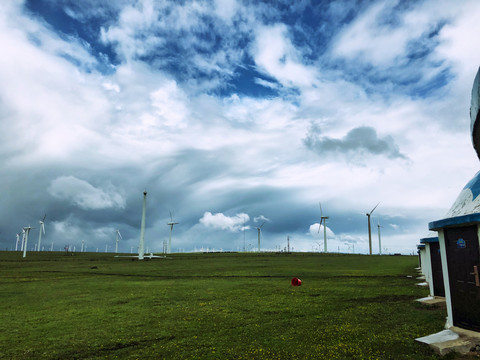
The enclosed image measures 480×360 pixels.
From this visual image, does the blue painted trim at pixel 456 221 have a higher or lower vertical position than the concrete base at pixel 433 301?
higher

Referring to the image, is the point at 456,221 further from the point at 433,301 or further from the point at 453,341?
the point at 433,301

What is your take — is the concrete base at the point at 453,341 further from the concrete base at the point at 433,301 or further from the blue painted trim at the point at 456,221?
the concrete base at the point at 433,301

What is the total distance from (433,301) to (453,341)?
397 inches

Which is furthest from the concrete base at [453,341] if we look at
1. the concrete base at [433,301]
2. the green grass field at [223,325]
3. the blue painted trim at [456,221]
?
the concrete base at [433,301]

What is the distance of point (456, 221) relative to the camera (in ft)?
42.3

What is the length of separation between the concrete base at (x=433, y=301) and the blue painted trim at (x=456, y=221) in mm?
8226

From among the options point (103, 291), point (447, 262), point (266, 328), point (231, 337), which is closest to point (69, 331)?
point (231, 337)

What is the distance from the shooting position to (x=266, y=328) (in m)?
15.7

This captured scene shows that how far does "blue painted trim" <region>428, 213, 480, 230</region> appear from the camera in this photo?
12.1 m

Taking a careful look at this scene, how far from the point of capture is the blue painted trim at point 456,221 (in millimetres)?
12055

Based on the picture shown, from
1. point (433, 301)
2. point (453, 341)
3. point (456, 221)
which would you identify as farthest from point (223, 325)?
point (433, 301)

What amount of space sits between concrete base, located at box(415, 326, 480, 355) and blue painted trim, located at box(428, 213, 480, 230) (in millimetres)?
4144

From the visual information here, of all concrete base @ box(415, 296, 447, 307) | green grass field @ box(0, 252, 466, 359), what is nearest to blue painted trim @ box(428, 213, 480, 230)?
green grass field @ box(0, 252, 466, 359)

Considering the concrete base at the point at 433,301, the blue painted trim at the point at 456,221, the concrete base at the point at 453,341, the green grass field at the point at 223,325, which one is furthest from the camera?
the concrete base at the point at 433,301
